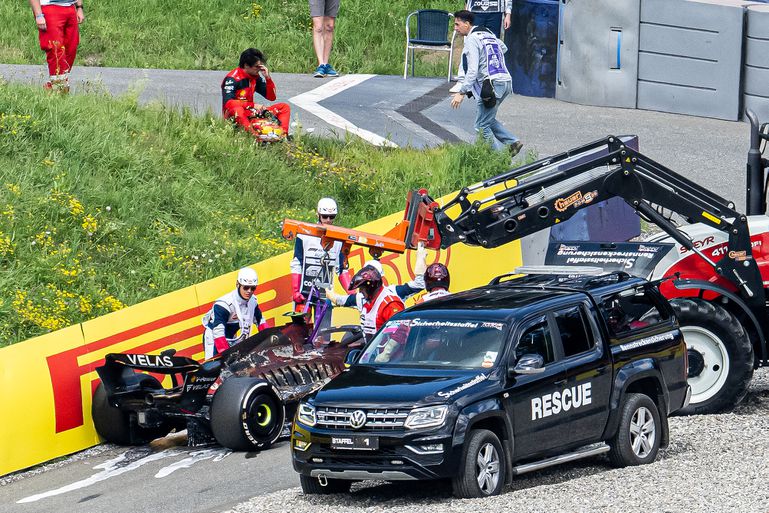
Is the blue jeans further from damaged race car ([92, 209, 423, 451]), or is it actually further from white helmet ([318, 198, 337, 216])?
damaged race car ([92, 209, 423, 451])

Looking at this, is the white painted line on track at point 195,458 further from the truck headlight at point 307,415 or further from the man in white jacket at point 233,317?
the truck headlight at point 307,415

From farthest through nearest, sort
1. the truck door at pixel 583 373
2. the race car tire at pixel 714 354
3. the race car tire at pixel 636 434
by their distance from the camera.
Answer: the race car tire at pixel 714 354 → the race car tire at pixel 636 434 → the truck door at pixel 583 373

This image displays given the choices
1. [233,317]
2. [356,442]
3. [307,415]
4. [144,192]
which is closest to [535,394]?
[356,442]

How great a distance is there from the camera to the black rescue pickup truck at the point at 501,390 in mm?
10742

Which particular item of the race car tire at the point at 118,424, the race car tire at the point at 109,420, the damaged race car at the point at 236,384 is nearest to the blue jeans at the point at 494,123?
the damaged race car at the point at 236,384

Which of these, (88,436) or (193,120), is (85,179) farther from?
(88,436)

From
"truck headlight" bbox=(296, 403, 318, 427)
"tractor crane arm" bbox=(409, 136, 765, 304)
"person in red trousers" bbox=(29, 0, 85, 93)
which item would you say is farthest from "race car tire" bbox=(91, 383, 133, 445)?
"person in red trousers" bbox=(29, 0, 85, 93)

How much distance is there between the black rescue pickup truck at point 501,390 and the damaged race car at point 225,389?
5.70ft

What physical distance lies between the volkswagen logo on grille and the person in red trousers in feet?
37.0

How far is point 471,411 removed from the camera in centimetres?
1079

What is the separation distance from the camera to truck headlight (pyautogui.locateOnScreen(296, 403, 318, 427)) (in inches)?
441

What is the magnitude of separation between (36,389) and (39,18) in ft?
26.1

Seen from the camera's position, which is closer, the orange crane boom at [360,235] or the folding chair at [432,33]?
the orange crane boom at [360,235]

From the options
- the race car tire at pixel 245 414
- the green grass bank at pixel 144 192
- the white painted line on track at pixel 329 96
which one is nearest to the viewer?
the race car tire at pixel 245 414
